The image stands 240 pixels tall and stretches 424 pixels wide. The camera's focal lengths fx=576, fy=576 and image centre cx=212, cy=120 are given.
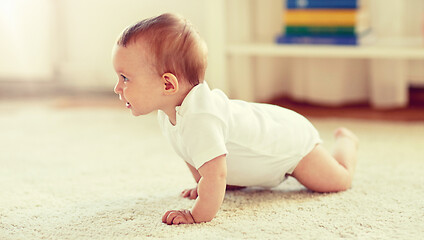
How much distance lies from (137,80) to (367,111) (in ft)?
3.86

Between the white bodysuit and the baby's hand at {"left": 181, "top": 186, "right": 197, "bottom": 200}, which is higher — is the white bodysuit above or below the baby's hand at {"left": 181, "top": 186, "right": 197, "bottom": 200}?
above

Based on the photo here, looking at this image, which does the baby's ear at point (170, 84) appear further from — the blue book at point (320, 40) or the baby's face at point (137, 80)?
the blue book at point (320, 40)

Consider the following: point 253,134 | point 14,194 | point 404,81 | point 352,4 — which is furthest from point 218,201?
point 404,81

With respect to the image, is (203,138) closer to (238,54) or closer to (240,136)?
(240,136)

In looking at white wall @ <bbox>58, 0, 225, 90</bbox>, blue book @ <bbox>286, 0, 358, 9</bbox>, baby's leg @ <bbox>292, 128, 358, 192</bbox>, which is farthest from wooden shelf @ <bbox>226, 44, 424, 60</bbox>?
baby's leg @ <bbox>292, 128, 358, 192</bbox>

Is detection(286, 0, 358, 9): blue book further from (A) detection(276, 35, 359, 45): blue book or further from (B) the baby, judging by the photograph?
(B) the baby

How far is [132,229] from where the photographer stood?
3.18ft

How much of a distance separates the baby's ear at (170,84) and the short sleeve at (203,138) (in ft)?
0.17

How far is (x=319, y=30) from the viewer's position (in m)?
1.86

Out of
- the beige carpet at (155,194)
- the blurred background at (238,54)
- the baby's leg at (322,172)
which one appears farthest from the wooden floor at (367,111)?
the baby's leg at (322,172)

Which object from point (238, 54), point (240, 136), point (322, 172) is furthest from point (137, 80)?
point (238, 54)

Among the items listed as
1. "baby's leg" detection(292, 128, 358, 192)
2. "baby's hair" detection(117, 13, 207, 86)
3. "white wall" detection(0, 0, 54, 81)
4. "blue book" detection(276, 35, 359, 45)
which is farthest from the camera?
"white wall" detection(0, 0, 54, 81)

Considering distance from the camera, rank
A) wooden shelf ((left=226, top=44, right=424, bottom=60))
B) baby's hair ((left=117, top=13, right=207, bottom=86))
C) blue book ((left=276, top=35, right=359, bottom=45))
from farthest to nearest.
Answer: blue book ((left=276, top=35, right=359, bottom=45)) < wooden shelf ((left=226, top=44, right=424, bottom=60)) < baby's hair ((left=117, top=13, right=207, bottom=86))

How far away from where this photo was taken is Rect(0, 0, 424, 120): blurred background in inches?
74.9
